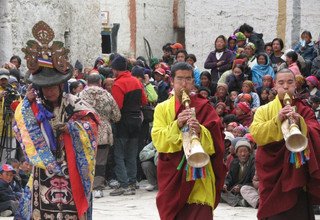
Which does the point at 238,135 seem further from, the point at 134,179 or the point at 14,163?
the point at 14,163

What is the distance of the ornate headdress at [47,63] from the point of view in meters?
7.64

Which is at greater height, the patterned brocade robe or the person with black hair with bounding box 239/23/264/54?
the person with black hair with bounding box 239/23/264/54

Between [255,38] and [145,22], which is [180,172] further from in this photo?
[145,22]

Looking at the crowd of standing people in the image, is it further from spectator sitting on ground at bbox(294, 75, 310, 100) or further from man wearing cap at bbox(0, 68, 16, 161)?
spectator sitting on ground at bbox(294, 75, 310, 100)

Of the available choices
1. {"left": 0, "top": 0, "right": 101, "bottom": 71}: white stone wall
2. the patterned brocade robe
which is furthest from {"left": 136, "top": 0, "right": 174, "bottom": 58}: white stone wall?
the patterned brocade robe

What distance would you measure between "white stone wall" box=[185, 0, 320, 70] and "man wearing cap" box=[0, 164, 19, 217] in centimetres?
1157

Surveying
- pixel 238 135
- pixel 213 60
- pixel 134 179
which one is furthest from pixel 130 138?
pixel 213 60

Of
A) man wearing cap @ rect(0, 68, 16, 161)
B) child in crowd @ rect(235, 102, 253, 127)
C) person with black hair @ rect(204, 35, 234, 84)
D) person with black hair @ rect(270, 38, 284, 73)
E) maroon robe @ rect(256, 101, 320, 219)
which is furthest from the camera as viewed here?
person with black hair @ rect(204, 35, 234, 84)

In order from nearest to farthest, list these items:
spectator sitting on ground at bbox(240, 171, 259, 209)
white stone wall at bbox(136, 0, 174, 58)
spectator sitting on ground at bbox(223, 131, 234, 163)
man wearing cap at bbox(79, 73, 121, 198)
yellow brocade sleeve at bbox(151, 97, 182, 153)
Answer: yellow brocade sleeve at bbox(151, 97, 182, 153)
spectator sitting on ground at bbox(240, 171, 259, 209)
spectator sitting on ground at bbox(223, 131, 234, 163)
man wearing cap at bbox(79, 73, 121, 198)
white stone wall at bbox(136, 0, 174, 58)

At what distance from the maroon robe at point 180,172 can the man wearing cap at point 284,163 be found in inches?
14.5

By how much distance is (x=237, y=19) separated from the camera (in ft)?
74.6

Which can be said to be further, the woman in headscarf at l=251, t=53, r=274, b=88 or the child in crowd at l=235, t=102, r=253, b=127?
the woman in headscarf at l=251, t=53, r=274, b=88

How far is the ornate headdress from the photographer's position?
7.64 m

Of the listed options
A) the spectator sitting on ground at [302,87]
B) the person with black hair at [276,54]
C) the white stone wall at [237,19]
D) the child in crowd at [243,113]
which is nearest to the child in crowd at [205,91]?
the child in crowd at [243,113]
